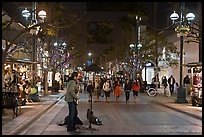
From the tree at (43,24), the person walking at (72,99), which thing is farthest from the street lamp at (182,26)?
the person walking at (72,99)

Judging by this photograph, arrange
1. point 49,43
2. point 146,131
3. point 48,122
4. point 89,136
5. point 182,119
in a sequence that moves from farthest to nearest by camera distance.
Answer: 1. point 49,43
2. point 182,119
3. point 48,122
4. point 146,131
5. point 89,136

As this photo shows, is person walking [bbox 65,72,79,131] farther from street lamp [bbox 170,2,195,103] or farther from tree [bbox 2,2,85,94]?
street lamp [bbox 170,2,195,103]

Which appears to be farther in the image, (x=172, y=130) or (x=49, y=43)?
(x=49, y=43)

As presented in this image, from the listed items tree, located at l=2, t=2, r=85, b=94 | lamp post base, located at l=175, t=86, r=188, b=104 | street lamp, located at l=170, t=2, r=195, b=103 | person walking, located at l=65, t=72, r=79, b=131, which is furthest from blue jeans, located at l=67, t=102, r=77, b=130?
lamp post base, located at l=175, t=86, r=188, b=104

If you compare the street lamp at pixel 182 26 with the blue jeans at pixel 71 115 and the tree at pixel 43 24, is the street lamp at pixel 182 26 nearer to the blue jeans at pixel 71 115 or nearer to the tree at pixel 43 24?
the tree at pixel 43 24

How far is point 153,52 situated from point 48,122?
32.4 m

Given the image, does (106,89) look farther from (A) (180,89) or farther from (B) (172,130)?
(B) (172,130)

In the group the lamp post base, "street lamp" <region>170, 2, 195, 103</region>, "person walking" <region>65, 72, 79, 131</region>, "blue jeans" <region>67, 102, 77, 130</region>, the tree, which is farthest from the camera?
the lamp post base

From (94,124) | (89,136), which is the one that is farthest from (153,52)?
(89,136)

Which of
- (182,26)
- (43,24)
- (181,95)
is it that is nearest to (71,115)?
(43,24)

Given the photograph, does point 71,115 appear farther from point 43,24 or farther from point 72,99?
point 43,24

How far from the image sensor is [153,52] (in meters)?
49.7

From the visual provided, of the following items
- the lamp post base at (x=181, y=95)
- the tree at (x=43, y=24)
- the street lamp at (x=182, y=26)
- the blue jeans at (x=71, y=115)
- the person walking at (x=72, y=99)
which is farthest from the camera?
the lamp post base at (x=181, y=95)

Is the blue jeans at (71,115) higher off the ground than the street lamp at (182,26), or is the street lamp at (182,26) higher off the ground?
the street lamp at (182,26)
